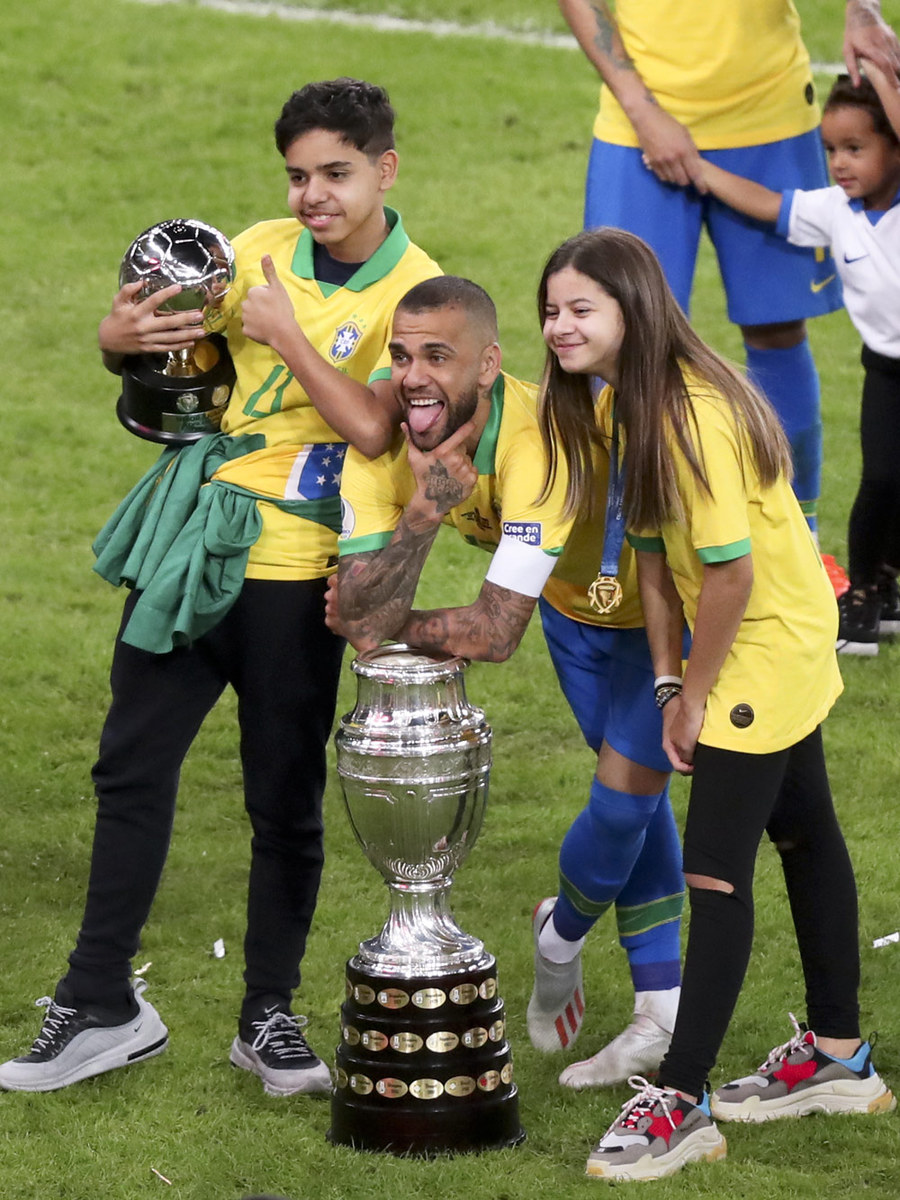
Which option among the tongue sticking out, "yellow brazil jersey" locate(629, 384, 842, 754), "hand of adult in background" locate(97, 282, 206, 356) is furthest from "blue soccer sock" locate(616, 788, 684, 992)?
"hand of adult in background" locate(97, 282, 206, 356)

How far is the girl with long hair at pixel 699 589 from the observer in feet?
11.2

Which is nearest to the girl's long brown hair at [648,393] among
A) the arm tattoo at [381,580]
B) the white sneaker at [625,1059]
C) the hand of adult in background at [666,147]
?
the arm tattoo at [381,580]

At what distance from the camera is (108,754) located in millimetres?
3855

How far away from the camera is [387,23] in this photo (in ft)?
46.0

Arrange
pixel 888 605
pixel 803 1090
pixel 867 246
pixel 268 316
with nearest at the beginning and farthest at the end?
1. pixel 268 316
2. pixel 803 1090
3. pixel 867 246
4. pixel 888 605

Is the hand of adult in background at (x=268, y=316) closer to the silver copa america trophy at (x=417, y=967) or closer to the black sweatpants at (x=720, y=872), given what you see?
the silver copa america trophy at (x=417, y=967)

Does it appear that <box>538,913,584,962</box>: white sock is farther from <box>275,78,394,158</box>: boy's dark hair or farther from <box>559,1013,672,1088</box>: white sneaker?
<box>275,78,394,158</box>: boy's dark hair

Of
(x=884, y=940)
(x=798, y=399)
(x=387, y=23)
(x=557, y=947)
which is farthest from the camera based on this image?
(x=387, y=23)

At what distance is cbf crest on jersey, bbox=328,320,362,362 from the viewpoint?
3.78m

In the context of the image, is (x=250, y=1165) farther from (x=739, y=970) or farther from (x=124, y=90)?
(x=124, y=90)

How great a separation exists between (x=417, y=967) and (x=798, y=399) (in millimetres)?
3024

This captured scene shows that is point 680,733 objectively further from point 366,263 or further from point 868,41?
point 868,41

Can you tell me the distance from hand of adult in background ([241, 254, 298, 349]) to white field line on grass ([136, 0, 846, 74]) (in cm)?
Result: 1030

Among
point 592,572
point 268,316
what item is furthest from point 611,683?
point 268,316
